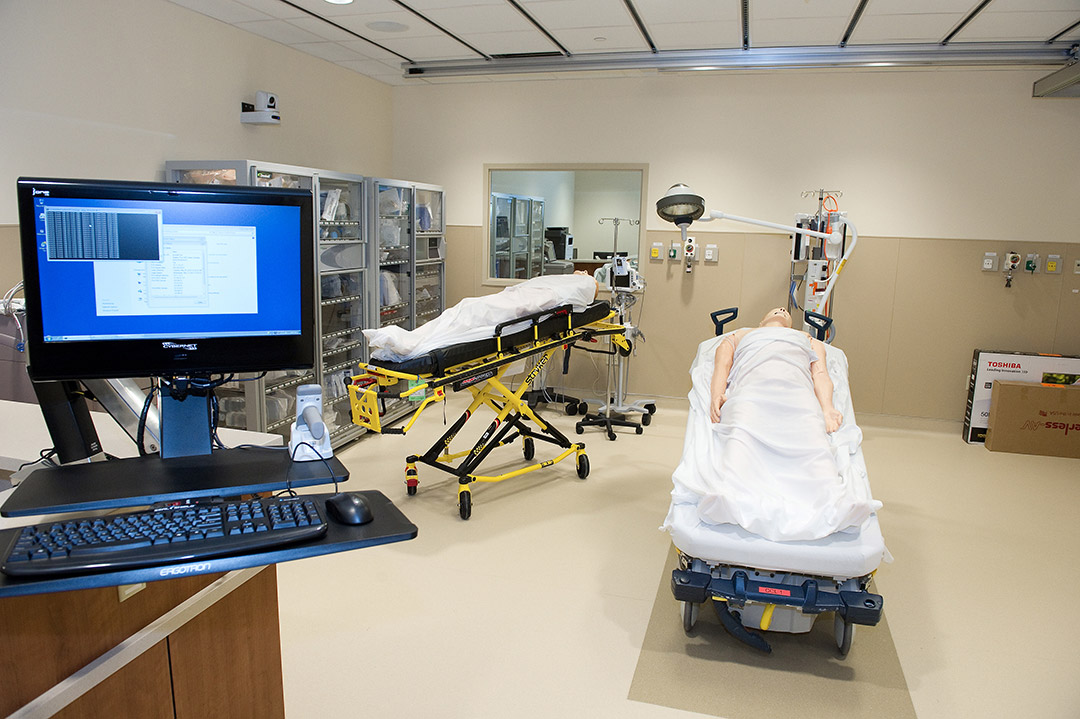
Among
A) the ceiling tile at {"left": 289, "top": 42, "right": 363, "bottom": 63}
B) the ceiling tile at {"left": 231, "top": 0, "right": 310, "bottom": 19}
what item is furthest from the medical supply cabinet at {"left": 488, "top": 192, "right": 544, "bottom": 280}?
the ceiling tile at {"left": 231, "top": 0, "right": 310, "bottom": 19}

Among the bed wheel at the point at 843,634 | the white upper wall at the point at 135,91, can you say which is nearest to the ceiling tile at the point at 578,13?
the white upper wall at the point at 135,91

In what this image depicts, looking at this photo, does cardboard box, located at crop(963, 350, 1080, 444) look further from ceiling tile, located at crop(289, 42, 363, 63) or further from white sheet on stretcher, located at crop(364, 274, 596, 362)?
ceiling tile, located at crop(289, 42, 363, 63)

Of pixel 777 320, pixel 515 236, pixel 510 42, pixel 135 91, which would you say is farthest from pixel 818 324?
pixel 135 91

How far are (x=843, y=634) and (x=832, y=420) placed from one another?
3.21ft

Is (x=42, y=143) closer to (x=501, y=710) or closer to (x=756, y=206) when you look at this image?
(x=501, y=710)

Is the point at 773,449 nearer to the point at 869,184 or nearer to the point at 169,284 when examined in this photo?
the point at 169,284

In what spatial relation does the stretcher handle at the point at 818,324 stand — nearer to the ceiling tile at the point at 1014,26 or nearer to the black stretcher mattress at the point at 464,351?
the black stretcher mattress at the point at 464,351

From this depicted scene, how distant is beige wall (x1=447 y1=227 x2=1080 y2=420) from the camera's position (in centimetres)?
571

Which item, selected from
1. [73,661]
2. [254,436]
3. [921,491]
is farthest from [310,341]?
[921,491]

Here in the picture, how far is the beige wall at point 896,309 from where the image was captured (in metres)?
5.71

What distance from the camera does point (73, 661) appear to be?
145 centimetres

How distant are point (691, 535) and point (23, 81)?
3.75 m

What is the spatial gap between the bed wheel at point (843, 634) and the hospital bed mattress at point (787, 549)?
304mm

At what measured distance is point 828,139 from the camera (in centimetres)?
585
